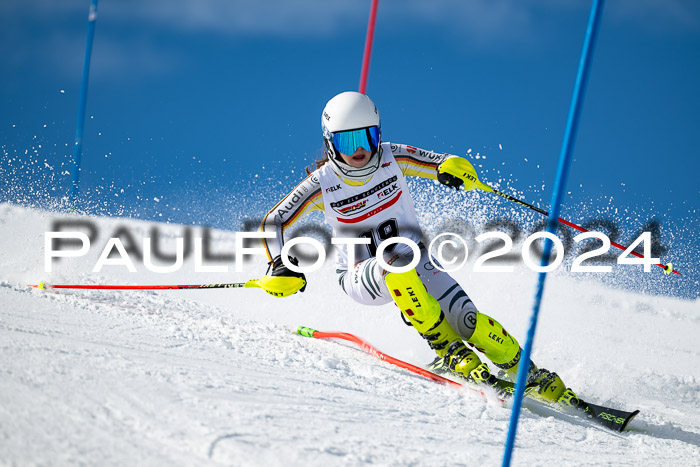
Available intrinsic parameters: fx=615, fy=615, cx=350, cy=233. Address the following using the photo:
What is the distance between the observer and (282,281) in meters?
3.19

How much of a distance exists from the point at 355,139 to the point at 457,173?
0.67 m

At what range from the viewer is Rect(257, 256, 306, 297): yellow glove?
318cm

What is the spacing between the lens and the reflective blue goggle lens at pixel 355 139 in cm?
312

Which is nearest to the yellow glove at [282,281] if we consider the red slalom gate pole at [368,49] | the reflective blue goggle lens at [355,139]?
the reflective blue goggle lens at [355,139]

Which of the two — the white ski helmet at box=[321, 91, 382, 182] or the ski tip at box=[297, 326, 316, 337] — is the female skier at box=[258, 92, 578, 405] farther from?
the ski tip at box=[297, 326, 316, 337]

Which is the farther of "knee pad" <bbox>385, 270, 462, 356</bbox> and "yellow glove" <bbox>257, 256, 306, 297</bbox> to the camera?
"yellow glove" <bbox>257, 256, 306, 297</bbox>

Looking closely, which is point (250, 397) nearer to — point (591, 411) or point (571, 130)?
point (571, 130)

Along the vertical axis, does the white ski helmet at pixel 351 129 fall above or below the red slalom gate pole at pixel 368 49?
below

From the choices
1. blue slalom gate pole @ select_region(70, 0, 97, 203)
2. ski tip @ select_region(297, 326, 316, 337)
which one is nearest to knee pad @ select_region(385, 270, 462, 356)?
ski tip @ select_region(297, 326, 316, 337)

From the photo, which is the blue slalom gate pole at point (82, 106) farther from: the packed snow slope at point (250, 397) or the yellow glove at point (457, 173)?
the yellow glove at point (457, 173)

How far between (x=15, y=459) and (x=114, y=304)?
230 cm

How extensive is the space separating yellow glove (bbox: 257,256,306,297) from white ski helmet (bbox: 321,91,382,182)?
59cm

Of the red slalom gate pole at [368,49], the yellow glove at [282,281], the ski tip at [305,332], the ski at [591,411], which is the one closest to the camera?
the ski at [591,411]

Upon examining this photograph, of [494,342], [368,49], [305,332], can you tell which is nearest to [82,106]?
[368,49]
